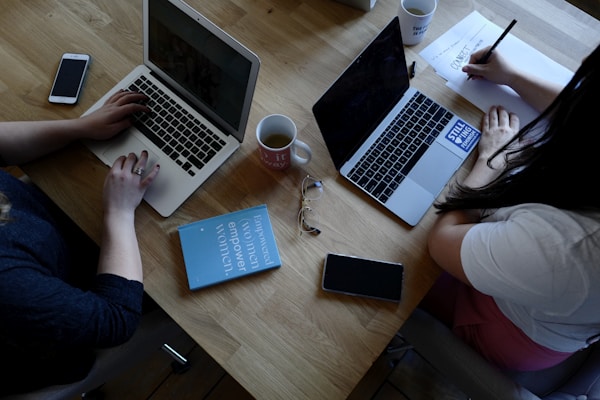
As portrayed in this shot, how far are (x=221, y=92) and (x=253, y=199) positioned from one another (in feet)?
0.79

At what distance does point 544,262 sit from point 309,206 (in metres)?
0.47

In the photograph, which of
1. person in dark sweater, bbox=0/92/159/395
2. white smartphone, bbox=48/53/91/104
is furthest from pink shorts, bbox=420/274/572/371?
white smartphone, bbox=48/53/91/104

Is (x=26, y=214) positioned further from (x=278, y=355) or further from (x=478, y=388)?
(x=478, y=388)

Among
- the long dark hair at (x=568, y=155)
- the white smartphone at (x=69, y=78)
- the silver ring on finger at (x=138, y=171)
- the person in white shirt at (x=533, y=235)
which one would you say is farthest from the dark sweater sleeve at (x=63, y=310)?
the long dark hair at (x=568, y=155)

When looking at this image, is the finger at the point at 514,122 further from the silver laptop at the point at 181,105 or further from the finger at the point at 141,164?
the finger at the point at 141,164

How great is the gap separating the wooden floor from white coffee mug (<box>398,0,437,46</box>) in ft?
3.12

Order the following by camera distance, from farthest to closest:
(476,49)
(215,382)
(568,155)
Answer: (215,382), (476,49), (568,155)

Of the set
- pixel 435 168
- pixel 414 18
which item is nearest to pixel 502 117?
pixel 435 168

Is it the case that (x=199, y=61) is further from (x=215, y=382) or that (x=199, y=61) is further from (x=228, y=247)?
(x=215, y=382)

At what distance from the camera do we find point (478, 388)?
2.95 ft

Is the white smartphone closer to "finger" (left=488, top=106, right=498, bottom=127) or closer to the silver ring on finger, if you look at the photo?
the silver ring on finger

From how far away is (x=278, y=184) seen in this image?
102cm

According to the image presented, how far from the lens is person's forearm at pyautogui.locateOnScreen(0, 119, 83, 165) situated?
97 centimetres

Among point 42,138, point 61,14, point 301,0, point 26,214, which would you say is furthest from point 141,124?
point 301,0
